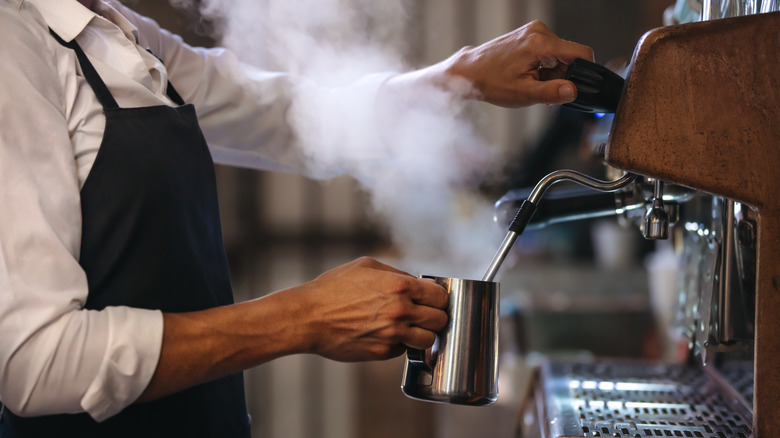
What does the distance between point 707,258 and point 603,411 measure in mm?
279

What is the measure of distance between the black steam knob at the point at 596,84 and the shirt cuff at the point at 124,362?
0.58 meters

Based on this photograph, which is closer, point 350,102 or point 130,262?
point 130,262

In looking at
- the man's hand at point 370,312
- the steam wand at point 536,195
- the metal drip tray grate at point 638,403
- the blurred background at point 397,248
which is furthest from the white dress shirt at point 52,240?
the blurred background at point 397,248

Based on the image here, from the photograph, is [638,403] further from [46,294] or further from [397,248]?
[397,248]

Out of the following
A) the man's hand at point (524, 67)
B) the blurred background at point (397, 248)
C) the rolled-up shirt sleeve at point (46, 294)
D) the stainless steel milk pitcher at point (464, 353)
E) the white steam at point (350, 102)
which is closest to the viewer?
the rolled-up shirt sleeve at point (46, 294)

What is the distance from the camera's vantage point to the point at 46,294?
64cm

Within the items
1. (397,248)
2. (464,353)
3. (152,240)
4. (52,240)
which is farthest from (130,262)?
(397,248)

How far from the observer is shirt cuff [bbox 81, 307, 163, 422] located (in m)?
0.66

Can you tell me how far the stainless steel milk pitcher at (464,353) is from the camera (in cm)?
74

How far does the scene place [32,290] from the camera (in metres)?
0.63

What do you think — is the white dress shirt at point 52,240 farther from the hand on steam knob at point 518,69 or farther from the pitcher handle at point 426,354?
the hand on steam knob at point 518,69

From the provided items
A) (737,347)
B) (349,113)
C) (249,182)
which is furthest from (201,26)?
(249,182)

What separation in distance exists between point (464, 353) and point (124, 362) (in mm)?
383

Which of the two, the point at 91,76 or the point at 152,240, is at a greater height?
the point at 91,76
